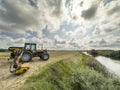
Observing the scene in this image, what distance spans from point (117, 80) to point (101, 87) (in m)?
2.61

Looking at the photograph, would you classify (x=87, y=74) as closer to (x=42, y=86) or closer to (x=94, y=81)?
(x=94, y=81)

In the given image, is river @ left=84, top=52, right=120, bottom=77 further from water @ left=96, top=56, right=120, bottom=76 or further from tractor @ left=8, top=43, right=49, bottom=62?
tractor @ left=8, top=43, right=49, bottom=62

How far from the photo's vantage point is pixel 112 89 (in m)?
7.39

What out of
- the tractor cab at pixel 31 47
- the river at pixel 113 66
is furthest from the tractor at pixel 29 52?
the river at pixel 113 66

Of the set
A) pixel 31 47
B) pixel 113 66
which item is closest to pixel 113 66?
pixel 113 66

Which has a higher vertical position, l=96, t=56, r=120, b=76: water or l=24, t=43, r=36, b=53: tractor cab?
l=24, t=43, r=36, b=53: tractor cab

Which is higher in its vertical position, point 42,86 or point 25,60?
point 25,60

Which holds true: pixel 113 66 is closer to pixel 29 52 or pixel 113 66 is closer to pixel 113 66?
pixel 113 66

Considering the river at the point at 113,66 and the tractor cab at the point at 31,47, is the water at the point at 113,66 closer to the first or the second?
the river at the point at 113,66

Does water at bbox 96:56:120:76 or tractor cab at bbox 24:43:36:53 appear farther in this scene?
water at bbox 96:56:120:76

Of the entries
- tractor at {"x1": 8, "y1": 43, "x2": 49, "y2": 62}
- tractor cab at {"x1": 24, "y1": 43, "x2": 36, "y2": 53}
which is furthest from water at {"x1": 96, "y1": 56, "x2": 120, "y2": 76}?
tractor cab at {"x1": 24, "y1": 43, "x2": 36, "y2": 53}

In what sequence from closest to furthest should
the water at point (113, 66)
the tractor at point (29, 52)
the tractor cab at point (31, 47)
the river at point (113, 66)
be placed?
1. the tractor at point (29, 52)
2. the tractor cab at point (31, 47)
3. the river at point (113, 66)
4. the water at point (113, 66)

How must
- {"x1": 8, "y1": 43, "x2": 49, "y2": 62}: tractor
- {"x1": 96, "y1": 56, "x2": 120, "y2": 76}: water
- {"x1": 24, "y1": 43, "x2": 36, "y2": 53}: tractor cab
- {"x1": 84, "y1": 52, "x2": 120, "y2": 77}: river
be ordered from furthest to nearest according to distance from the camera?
{"x1": 96, "y1": 56, "x2": 120, "y2": 76}: water < {"x1": 84, "y1": 52, "x2": 120, "y2": 77}: river < {"x1": 24, "y1": 43, "x2": 36, "y2": 53}: tractor cab < {"x1": 8, "y1": 43, "x2": 49, "y2": 62}: tractor

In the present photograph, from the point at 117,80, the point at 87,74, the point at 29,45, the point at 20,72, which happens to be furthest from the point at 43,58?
the point at 117,80
